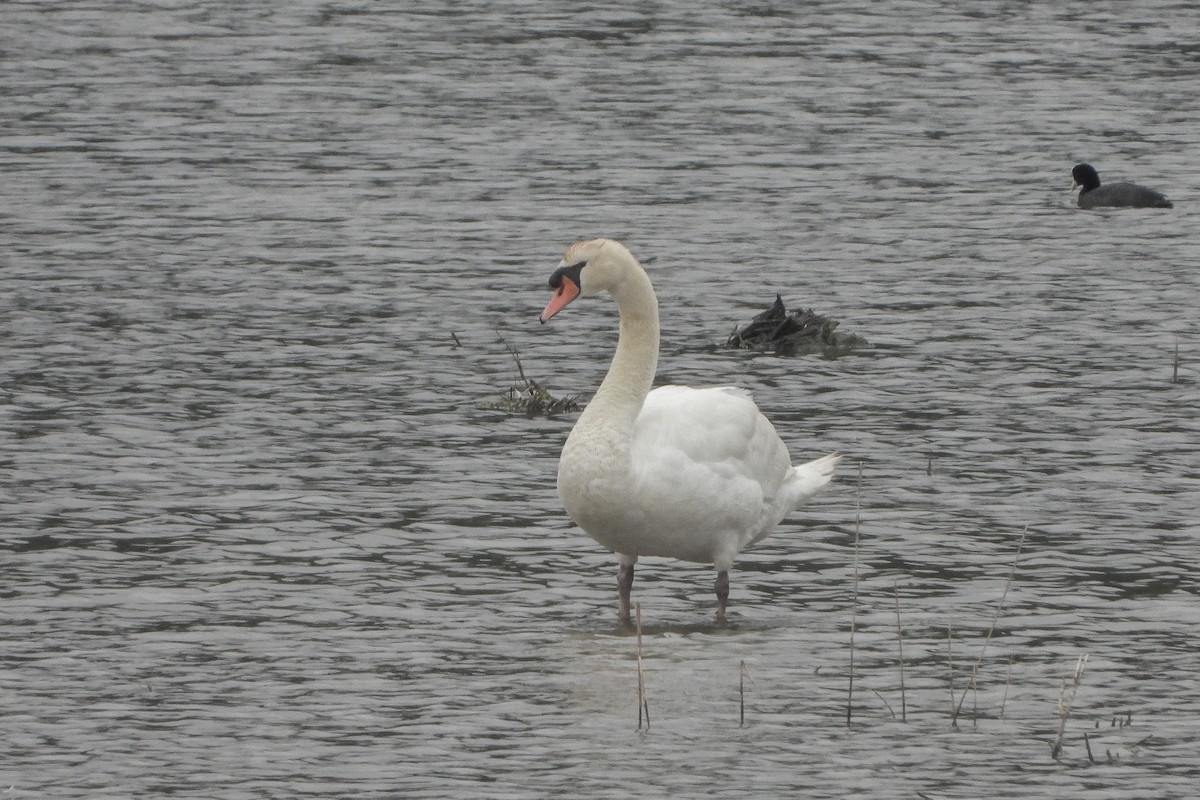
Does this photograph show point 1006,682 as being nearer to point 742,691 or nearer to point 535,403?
point 742,691

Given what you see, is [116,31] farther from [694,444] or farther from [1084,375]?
[694,444]

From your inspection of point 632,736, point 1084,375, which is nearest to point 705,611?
point 632,736

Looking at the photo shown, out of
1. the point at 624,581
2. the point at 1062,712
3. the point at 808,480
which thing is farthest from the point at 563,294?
the point at 1062,712

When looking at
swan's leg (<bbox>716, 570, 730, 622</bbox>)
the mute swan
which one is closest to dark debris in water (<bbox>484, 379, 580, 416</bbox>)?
swan's leg (<bbox>716, 570, 730, 622</bbox>)

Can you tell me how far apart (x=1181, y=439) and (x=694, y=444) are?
5200 mm

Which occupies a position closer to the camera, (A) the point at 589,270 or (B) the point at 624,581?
(B) the point at 624,581

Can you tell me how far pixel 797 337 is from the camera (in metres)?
19.9

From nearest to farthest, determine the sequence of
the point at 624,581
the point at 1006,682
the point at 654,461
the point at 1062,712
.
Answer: the point at 1062,712 → the point at 1006,682 → the point at 654,461 → the point at 624,581

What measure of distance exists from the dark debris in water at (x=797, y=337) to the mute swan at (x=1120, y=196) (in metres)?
7.24

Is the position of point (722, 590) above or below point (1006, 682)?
below

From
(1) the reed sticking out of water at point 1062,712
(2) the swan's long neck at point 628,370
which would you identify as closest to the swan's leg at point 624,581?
(2) the swan's long neck at point 628,370

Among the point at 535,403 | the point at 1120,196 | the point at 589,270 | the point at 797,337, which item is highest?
the point at 589,270

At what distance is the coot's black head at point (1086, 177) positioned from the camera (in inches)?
1045

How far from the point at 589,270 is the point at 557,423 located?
444 cm
